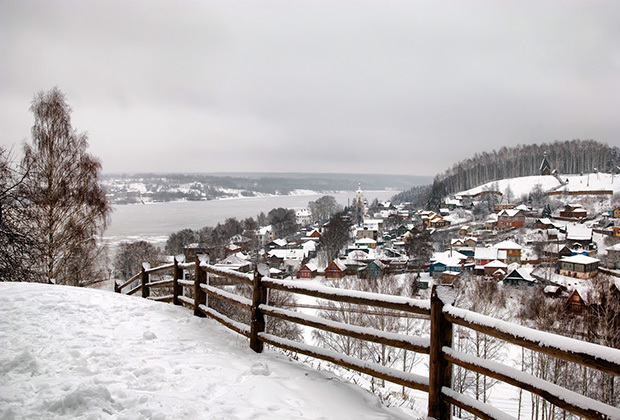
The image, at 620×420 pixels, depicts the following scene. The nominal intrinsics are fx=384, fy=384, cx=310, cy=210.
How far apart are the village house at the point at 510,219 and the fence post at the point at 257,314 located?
10176cm

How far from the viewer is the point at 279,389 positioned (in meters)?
4.55

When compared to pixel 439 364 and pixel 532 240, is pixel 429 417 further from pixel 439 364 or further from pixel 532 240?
pixel 532 240

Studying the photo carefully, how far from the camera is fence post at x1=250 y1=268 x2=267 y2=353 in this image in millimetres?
5965

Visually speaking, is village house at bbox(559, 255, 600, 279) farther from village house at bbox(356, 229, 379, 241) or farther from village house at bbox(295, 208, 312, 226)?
village house at bbox(295, 208, 312, 226)

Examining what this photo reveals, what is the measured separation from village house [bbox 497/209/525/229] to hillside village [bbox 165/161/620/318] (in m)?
0.25

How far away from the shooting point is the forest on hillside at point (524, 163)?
146m

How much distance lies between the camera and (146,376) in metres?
4.53

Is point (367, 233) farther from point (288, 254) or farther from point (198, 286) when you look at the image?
point (198, 286)

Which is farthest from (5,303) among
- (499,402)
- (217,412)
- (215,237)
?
(215,237)

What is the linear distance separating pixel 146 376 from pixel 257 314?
1860 millimetres

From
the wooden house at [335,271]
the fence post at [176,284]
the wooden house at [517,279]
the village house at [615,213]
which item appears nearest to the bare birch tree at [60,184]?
the fence post at [176,284]

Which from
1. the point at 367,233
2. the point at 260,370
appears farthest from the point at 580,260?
the point at 260,370

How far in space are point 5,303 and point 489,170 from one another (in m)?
176

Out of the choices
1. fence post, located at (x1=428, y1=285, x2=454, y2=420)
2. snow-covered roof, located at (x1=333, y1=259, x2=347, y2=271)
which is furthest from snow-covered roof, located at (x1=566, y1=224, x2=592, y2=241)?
fence post, located at (x1=428, y1=285, x2=454, y2=420)
